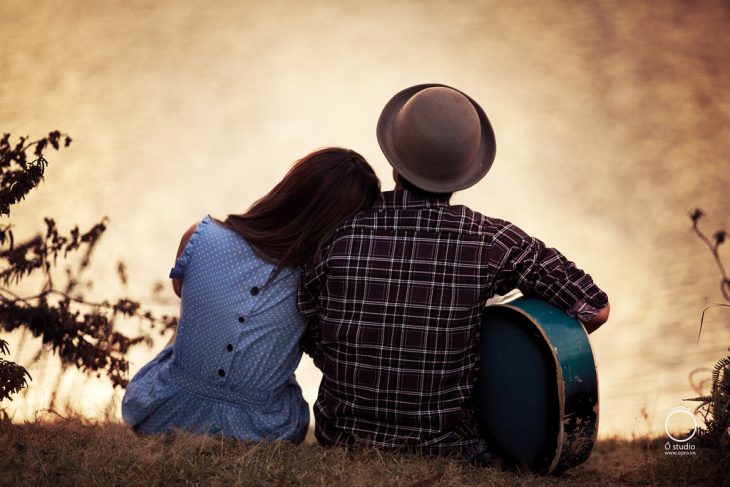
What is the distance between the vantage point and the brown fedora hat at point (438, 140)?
110 inches

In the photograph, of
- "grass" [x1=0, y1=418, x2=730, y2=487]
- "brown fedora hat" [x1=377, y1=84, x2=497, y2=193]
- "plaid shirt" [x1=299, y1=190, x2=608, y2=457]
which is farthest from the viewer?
"brown fedora hat" [x1=377, y1=84, x2=497, y2=193]

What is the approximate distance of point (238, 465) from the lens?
7.81 ft

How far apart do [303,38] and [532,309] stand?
20.6 feet

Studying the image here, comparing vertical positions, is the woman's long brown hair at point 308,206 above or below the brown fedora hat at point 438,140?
below

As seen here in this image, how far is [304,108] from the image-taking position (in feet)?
26.0

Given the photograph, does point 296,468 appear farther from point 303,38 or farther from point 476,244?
point 303,38

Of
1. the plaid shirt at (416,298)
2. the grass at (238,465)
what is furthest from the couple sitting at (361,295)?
the grass at (238,465)

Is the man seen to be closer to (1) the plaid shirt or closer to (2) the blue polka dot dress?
(1) the plaid shirt

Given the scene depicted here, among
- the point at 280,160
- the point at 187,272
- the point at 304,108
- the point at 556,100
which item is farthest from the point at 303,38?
the point at 187,272

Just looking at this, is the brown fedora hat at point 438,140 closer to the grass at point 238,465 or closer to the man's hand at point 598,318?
the man's hand at point 598,318

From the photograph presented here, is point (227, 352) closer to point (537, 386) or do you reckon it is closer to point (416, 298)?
point (416, 298)

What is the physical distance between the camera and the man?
8.81 ft

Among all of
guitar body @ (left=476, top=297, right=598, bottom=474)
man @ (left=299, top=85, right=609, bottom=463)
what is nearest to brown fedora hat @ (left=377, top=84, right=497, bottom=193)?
man @ (left=299, top=85, right=609, bottom=463)

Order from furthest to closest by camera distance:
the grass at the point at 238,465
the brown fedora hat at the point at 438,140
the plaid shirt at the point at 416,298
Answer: the brown fedora hat at the point at 438,140 < the plaid shirt at the point at 416,298 < the grass at the point at 238,465
